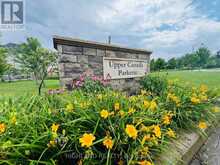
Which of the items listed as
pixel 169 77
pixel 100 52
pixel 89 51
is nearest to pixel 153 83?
pixel 169 77

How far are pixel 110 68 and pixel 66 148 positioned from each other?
9.00 feet

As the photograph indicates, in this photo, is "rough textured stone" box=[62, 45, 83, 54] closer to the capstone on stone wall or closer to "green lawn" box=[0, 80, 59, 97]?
the capstone on stone wall

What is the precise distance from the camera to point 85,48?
10.5 ft

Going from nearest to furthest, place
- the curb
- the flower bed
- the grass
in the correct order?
the flower bed
the curb
the grass

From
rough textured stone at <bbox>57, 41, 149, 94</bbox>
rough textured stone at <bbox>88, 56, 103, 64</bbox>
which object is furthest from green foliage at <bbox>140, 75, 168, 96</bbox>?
rough textured stone at <bbox>88, 56, 103, 64</bbox>

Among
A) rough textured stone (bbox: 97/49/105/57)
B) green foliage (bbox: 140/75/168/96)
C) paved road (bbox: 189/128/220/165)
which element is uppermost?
rough textured stone (bbox: 97/49/105/57)

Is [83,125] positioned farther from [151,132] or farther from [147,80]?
[147,80]

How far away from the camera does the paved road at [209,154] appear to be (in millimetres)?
1518

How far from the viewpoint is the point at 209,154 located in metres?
1.66

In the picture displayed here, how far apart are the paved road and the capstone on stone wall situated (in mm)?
2381

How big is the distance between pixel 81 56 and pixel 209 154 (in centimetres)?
272

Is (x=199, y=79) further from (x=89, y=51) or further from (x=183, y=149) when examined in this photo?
(x=183, y=149)

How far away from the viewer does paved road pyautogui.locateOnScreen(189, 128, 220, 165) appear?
152 cm

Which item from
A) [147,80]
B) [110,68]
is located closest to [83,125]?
[110,68]
